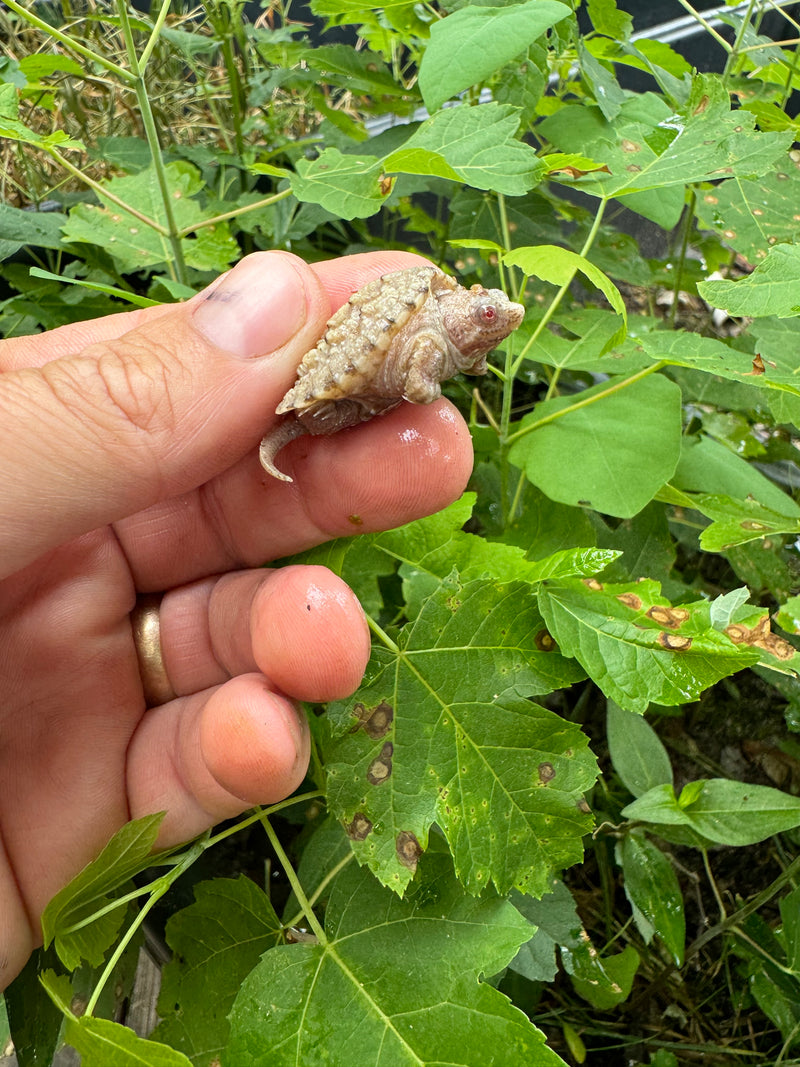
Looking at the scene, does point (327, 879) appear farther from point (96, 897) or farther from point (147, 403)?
point (147, 403)

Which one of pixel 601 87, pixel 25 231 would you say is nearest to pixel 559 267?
pixel 601 87

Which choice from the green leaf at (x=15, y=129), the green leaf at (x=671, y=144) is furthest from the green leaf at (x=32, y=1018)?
the green leaf at (x=671, y=144)

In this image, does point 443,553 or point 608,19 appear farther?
point 608,19

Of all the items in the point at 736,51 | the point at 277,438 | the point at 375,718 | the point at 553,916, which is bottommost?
the point at 553,916

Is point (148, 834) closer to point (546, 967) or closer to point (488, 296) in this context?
point (546, 967)

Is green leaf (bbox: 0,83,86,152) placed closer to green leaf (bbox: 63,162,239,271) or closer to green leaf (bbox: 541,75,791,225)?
green leaf (bbox: 63,162,239,271)

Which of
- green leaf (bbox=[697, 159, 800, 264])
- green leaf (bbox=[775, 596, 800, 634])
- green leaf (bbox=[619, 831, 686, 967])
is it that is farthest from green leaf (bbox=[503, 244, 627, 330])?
green leaf (bbox=[619, 831, 686, 967])

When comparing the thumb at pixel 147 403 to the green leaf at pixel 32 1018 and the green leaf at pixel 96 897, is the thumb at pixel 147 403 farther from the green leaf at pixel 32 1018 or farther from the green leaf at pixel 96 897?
the green leaf at pixel 32 1018
